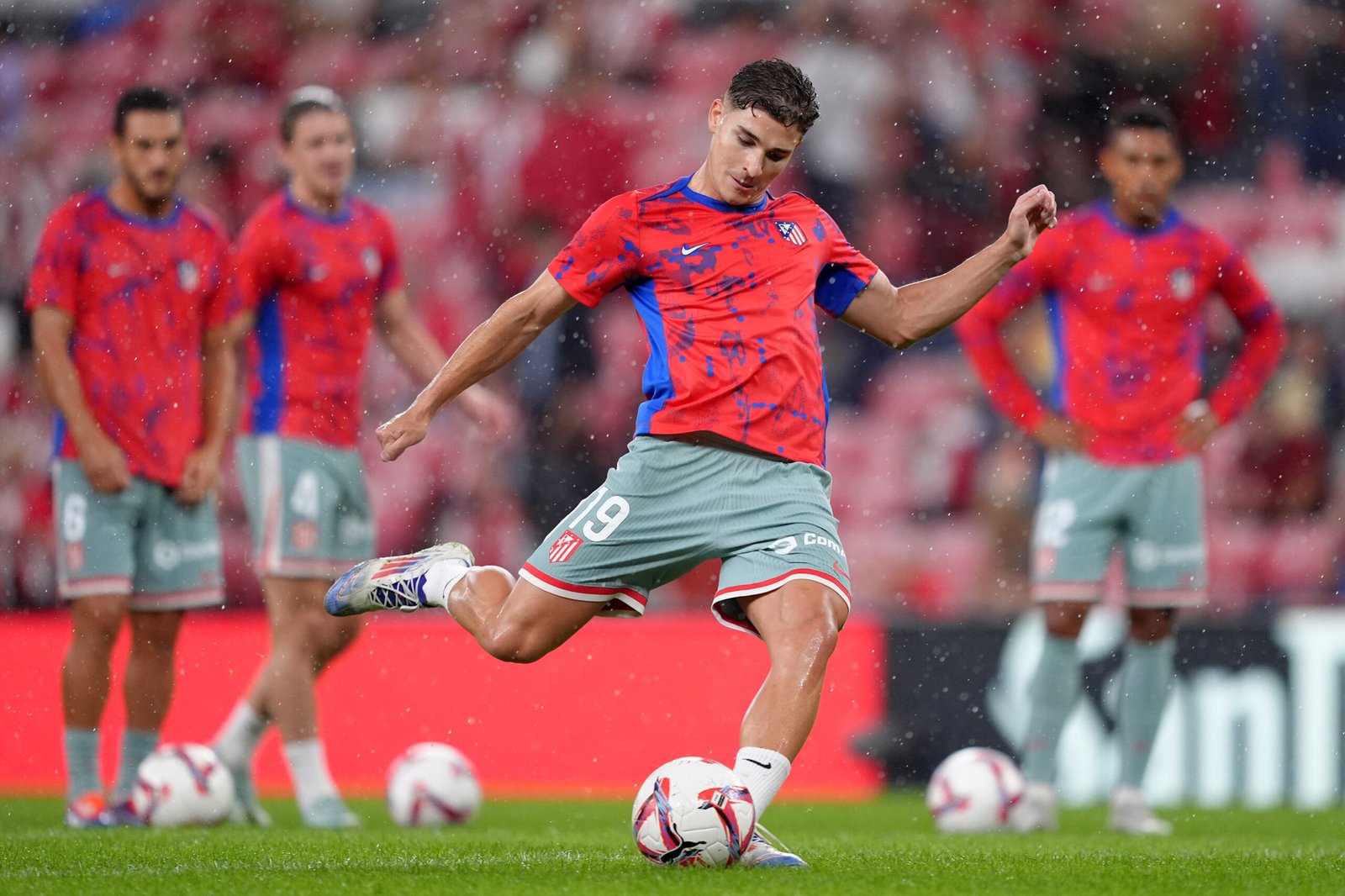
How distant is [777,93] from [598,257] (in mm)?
583

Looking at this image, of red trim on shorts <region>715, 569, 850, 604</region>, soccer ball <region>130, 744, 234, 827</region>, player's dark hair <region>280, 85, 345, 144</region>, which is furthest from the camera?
player's dark hair <region>280, 85, 345, 144</region>

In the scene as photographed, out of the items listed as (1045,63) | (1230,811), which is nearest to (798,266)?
(1230,811)

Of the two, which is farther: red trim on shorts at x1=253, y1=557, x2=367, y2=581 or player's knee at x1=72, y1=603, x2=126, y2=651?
red trim on shorts at x1=253, y1=557, x2=367, y2=581

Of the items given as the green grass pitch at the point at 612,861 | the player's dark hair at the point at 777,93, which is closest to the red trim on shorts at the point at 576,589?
the green grass pitch at the point at 612,861

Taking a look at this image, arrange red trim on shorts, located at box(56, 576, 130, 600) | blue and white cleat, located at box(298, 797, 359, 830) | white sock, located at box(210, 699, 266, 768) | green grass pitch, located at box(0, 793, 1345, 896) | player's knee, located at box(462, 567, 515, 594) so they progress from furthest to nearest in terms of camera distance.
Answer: white sock, located at box(210, 699, 266, 768) < red trim on shorts, located at box(56, 576, 130, 600) < blue and white cleat, located at box(298, 797, 359, 830) < player's knee, located at box(462, 567, 515, 594) < green grass pitch, located at box(0, 793, 1345, 896)

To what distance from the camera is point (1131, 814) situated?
6258mm

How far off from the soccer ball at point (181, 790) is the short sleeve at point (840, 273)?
8.94ft

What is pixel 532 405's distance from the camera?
10.8 m

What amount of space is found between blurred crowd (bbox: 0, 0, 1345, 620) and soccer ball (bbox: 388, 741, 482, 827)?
3.97m

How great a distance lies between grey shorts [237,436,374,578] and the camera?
21.0 ft

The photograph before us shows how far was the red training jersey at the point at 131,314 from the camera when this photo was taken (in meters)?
6.38

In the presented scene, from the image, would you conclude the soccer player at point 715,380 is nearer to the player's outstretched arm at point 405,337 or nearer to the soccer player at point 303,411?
the soccer player at point 303,411

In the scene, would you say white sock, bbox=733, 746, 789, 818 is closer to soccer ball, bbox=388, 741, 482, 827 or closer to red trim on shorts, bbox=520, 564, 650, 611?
red trim on shorts, bbox=520, 564, 650, 611

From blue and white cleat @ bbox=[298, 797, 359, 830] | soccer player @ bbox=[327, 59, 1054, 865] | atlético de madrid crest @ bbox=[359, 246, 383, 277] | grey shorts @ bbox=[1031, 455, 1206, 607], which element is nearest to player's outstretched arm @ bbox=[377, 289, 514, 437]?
atlético de madrid crest @ bbox=[359, 246, 383, 277]
